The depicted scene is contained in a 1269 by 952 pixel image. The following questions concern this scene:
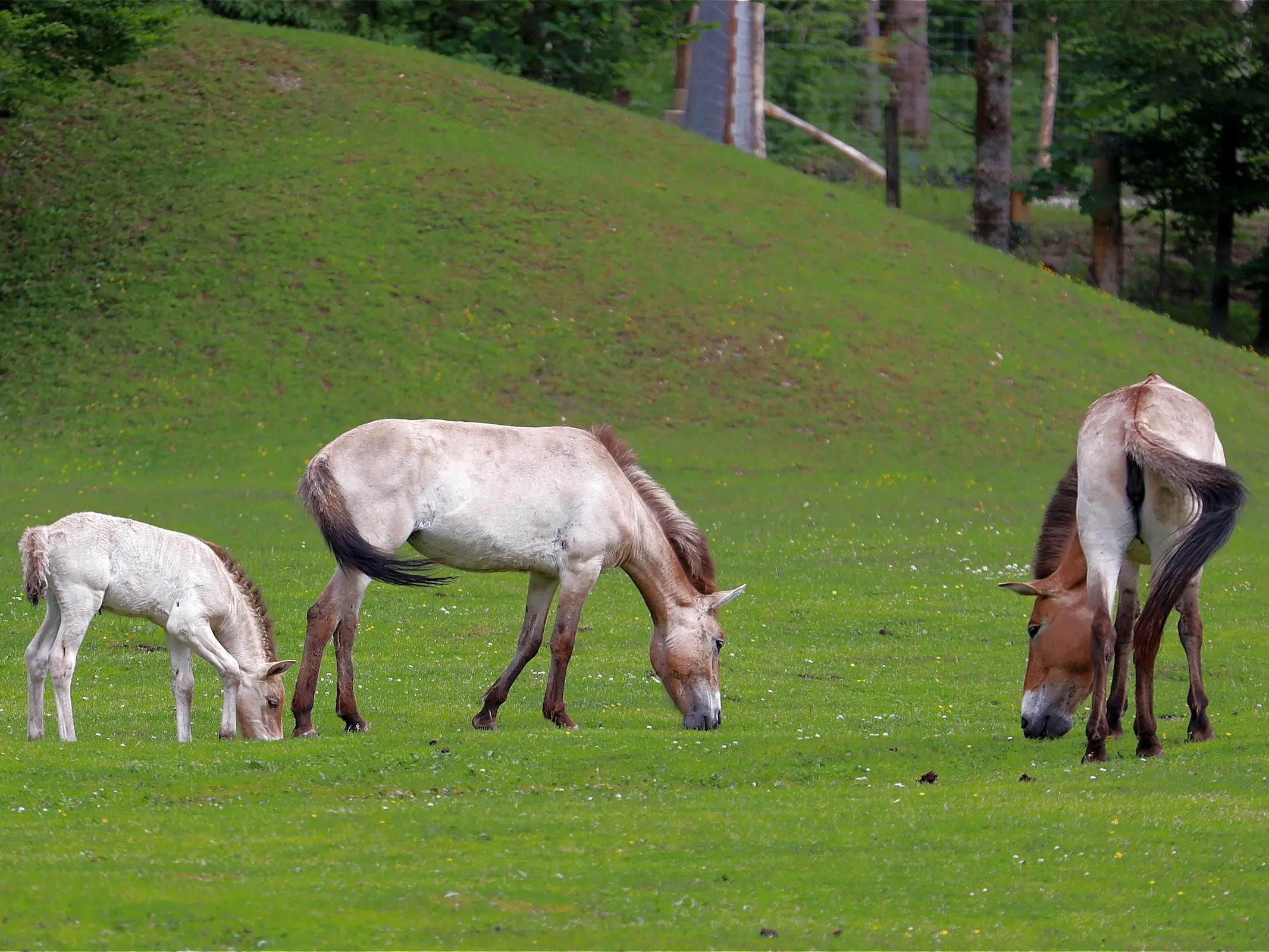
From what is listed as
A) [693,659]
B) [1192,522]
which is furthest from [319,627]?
[1192,522]

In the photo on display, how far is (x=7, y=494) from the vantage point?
24859 millimetres

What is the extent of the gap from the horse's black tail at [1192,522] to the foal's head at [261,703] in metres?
5.95

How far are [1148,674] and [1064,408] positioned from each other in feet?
77.2

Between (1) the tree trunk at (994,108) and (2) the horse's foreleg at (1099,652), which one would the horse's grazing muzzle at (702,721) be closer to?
(2) the horse's foreleg at (1099,652)

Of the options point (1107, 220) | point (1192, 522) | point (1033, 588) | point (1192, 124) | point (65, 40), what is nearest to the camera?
point (1192, 522)

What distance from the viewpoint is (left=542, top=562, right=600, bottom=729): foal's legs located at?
37.6 ft

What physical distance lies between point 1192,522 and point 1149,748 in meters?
1.66

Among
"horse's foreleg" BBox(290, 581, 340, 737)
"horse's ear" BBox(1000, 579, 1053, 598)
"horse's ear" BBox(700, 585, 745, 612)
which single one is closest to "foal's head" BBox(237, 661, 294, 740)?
"horse's foreleg" BBox(290, 581, 340, 737)

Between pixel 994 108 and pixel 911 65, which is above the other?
pixel 911 65

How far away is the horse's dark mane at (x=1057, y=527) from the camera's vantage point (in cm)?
1106

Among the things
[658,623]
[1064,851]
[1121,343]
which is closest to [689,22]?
[1121,343]

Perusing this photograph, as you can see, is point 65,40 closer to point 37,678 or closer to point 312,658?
point 37,678

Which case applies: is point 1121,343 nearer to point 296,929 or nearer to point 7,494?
point 7,494

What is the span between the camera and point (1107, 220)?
41969 millimetres
